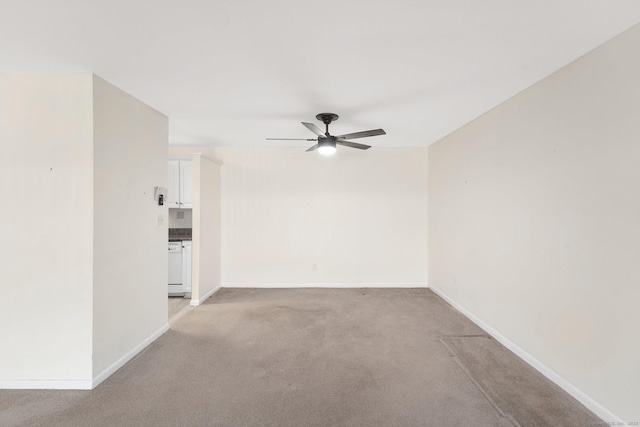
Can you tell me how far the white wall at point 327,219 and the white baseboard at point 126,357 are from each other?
202cm

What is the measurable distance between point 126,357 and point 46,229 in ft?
4.29

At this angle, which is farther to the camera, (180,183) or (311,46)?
(180,183)

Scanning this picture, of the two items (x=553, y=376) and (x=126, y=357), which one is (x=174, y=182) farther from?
(x=553, y=376)

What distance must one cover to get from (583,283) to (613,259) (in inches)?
12.0

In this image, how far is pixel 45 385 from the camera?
87.0 inches

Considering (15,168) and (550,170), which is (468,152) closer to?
(550,170)

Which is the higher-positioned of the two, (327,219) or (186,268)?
(327,219)

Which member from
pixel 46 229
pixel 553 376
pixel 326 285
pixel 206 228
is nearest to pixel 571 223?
pixel 553 376

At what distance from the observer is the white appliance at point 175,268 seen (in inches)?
179

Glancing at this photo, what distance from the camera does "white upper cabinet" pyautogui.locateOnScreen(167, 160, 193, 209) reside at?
15.3 ft

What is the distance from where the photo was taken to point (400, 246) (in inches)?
203

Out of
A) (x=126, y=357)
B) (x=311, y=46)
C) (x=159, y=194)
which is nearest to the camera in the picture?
(x=311, y=46)

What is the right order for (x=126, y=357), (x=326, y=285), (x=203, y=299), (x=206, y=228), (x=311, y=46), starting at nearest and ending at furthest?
(x=311, y=46) < (x=126, y=357) < (x=203, y=299) < (x=206, y=228) < (x=326, y=285)

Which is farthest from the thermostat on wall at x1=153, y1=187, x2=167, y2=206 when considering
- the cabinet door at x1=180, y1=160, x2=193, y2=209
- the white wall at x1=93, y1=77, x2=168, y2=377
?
the cabinet door at x1=180, y1=160, x2=193, y2=209
